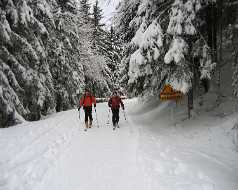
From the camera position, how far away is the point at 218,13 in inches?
604

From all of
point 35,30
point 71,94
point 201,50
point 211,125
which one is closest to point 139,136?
point 211,125

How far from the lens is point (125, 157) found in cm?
1065

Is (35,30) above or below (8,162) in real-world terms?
above

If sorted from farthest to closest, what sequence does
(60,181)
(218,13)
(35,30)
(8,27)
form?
(35,30) < (8,27) < (218,13) < (60,181)

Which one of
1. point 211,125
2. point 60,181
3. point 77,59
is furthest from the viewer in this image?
point 77,59

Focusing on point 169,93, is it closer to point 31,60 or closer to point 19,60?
point 19,60

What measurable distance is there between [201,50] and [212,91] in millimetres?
2689

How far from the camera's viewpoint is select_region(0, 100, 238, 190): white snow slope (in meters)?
8.41

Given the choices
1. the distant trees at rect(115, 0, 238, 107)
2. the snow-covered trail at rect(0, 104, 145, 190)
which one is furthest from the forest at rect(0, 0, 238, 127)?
A: the snow-covered trail at rect(0, 104, 145, 190)

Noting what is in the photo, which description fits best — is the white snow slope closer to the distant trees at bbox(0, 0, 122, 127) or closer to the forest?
the forest

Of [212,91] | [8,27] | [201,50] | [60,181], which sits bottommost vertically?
[60,181]

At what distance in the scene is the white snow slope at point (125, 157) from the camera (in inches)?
331

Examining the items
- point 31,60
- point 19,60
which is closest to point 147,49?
point 19,60

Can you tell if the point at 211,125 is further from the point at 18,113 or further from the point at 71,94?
the point at 71,94
